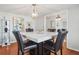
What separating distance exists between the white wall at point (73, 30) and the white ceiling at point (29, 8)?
128mm

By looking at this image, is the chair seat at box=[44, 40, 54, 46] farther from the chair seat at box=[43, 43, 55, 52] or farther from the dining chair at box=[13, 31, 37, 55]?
the dining chair at box=[13, 31, 37, 55]

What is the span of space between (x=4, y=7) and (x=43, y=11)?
43 cm

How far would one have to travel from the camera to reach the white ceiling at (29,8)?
1.11 metres

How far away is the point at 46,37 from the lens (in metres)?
1.34

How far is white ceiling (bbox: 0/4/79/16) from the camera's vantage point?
43.8 inches

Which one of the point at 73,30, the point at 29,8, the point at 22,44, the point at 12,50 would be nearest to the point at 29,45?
the point at 22,44

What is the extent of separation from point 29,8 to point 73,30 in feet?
1.86

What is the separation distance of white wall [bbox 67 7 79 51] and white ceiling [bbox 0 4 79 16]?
0.13m

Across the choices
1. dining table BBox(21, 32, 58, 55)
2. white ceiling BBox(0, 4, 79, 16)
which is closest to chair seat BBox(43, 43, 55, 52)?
dining table BBox(21, 32, 58, 55)
